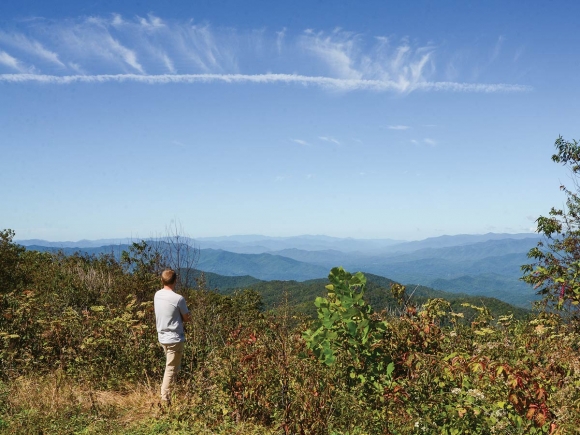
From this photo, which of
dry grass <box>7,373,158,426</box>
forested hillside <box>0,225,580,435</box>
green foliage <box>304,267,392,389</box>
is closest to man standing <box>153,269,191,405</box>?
forested hillside <box>0,225,580,435</box>

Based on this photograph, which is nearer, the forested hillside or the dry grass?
the forested hillside

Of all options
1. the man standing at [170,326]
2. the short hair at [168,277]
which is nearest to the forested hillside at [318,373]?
the man standing at [170,326]

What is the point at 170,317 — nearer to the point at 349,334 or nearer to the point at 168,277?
the point at 168,277

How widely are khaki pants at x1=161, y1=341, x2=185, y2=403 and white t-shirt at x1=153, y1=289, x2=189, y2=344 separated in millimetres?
107

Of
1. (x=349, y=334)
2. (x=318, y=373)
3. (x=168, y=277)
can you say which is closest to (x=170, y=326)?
(x=168, y=277)

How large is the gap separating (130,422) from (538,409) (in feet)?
15.4

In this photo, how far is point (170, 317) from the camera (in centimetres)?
615

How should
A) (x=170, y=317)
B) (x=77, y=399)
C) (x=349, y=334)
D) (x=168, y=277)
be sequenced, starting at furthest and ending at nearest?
1. (x=168, y=277)
2. (x=170, y=317)
3. (x=77, y=399)
4. (x=349, y=334)

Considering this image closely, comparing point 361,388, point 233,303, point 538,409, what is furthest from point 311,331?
point 233,303

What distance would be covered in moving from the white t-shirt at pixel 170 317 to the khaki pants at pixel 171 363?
107 millimetres

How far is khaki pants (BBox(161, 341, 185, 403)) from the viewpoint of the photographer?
6.09 metres

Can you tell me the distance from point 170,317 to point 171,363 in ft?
2.23

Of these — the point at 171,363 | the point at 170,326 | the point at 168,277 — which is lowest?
the point at 171,363

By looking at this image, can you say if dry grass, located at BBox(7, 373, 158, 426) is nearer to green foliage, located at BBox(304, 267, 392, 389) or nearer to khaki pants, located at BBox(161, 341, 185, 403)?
khaki pants, located at BBox(161, 341, 185, 403)
